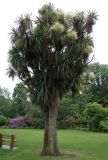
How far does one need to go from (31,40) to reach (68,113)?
32827 millimetres

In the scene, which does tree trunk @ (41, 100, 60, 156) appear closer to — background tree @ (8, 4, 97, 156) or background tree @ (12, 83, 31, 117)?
background tree @ (8, 4, 97, 156)

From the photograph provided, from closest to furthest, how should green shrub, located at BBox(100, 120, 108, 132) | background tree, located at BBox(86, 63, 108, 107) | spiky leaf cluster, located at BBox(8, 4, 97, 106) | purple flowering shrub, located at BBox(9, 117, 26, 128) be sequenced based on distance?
spiky leaf cluster, located at BBox(8, 4, 97, 106) < green shrub, located at BBox(100, 120, 108, 132) < purple flowering shrub, located at BBox(9, 117, 26, 128) < background tree, located at BBox(86, 63, 108, 107)

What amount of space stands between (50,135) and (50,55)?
415cm

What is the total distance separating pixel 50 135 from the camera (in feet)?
65.7

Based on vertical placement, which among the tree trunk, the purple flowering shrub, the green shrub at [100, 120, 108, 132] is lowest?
the tree trunk

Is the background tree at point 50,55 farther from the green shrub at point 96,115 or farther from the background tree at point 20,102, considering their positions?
the background tree at point 20,102

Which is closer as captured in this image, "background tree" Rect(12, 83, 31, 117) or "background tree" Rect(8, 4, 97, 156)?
"background tree" Rect(8, 4, 97, 156)

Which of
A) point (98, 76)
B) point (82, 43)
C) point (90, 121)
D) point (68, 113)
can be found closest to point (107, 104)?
point (98, 76)

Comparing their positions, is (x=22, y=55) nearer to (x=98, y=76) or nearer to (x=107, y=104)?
(x=107, y=104)

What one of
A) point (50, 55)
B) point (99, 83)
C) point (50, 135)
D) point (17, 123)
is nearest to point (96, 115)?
point (17, 123)

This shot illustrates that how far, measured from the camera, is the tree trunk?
65.0 feet

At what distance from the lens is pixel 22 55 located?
65.8ft

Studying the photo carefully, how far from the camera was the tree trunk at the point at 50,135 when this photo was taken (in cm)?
1980

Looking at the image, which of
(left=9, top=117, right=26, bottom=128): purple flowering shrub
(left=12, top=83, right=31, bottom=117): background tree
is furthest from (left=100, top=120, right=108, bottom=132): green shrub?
(left=12, top=83, right=31, bottom=117): background tree
